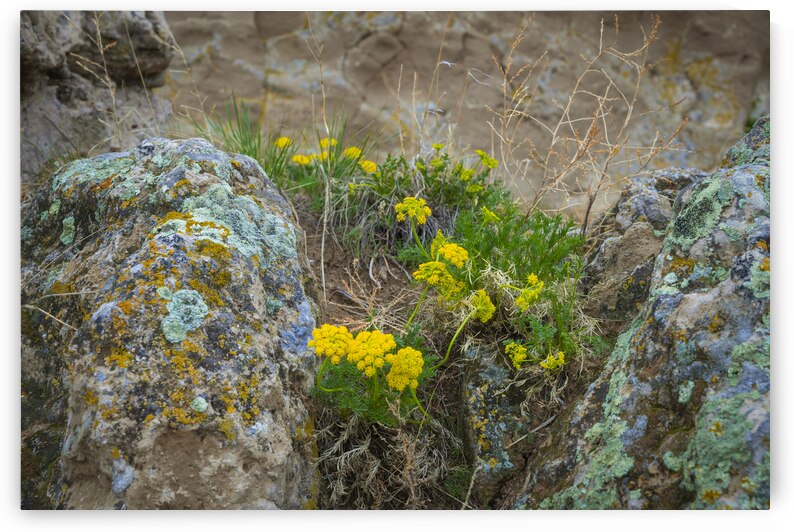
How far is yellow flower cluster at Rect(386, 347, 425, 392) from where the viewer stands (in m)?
2.34

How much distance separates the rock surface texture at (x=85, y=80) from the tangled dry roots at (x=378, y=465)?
82.5 inches

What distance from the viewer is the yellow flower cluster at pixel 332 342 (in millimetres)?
2275

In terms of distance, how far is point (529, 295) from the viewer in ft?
8.36

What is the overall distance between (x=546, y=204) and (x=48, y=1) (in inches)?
123

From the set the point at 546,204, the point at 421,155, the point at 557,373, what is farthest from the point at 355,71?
the point at 557,373

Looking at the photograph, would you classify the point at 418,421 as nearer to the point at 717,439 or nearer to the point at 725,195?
the point at 717,439

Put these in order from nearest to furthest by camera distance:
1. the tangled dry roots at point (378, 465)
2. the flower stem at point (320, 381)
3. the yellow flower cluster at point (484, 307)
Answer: the flower stem at point (320, 381), the tangled dry roots at point (378, 465), the yellow flower cluster at point (484, 307)

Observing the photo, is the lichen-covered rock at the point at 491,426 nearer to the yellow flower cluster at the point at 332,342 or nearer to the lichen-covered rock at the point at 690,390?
the lichen-covered rock at the point at 690,390

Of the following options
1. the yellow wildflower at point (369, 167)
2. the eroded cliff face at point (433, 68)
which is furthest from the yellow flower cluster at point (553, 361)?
the eroded cliff face at point (433, 68)

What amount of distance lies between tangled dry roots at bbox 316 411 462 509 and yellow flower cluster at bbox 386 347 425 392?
0.22m

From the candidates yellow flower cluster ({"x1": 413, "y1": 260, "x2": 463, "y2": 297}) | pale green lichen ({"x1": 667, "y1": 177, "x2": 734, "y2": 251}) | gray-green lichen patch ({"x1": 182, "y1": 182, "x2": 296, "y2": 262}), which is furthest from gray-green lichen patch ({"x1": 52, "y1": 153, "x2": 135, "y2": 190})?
pale green lichen ({"x1": 667, "y1": 177, "x2": 734, "y2": 251})

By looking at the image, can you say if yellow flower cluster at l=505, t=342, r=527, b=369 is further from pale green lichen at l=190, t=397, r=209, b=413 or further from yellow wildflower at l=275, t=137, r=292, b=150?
yellow wildflower at l=275, t=137, r=292, b=150

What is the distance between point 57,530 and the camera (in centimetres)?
231

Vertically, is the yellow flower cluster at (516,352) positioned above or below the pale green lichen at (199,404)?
above
